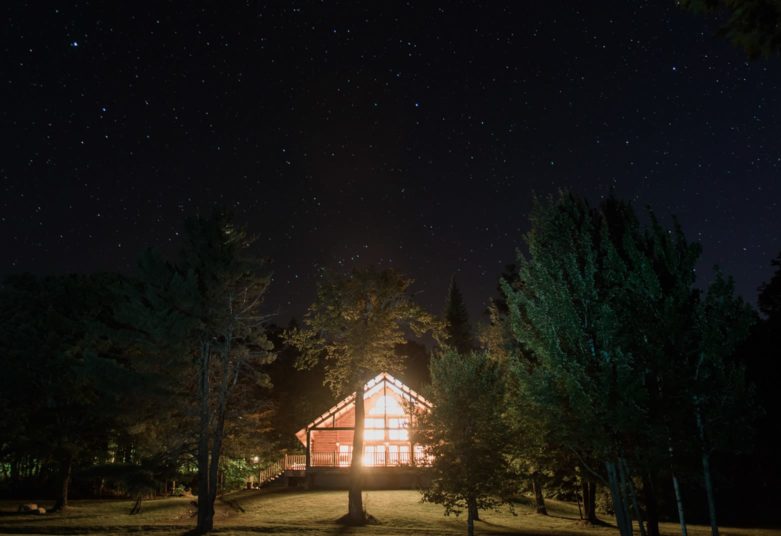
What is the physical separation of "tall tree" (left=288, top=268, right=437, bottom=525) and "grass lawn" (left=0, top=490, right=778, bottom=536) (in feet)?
10.8

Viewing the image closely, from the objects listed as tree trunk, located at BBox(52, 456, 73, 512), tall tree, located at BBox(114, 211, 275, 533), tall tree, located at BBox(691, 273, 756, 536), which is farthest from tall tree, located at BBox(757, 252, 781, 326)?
tree trunk, located at BBox(52, 456, 73, 512)

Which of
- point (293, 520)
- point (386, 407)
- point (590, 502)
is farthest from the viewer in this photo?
point (386, 407)

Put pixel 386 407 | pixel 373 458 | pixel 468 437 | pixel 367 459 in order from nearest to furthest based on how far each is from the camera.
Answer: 1. pixel 468 437
2. pixel 373 458
3. pixel 367 459
4. pixel 386 407

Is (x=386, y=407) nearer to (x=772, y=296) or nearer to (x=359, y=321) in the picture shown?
(x=359, y=321)

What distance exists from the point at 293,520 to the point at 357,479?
9.66 ft

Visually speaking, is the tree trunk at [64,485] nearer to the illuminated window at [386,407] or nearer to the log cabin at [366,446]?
the log cabin at [366,446]

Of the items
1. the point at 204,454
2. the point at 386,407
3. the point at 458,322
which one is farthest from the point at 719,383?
the point at 458,322

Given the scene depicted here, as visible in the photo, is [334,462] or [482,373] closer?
[482,373]

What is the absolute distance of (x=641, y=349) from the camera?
1291 centimetres

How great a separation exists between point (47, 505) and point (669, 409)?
27.8 metres

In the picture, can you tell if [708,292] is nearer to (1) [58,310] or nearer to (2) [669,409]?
(2) [669,409]

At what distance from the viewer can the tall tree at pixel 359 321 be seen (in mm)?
22609

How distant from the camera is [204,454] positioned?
2058 cm

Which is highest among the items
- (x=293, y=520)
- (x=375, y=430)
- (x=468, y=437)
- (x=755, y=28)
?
(x=755, y=28)
